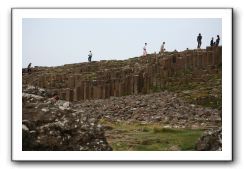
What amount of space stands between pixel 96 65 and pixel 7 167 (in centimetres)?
136

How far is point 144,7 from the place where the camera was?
500 feet

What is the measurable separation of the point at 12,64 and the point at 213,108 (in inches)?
80.8

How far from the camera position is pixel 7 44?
500 feet

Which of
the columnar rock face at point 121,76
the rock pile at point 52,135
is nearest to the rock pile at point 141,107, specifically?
the columnar rock face at point 121,76

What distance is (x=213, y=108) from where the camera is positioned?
152250mm

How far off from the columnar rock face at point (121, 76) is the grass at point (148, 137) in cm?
37

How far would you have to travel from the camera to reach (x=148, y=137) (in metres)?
152

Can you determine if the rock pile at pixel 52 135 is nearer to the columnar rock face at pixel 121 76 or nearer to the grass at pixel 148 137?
the grass at pixel 148 137

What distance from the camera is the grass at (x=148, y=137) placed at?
15225cm

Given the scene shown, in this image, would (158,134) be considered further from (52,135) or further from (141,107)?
(52,135)

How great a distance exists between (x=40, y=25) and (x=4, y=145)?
1257mm

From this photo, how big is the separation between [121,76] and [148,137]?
0.68m

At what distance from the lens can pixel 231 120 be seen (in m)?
152

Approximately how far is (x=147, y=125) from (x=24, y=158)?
1271 millimetres
